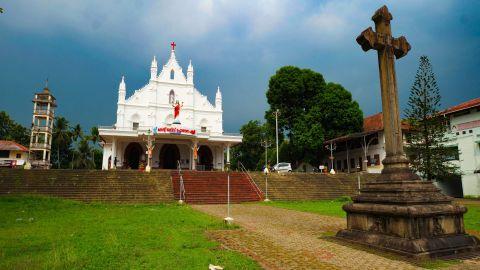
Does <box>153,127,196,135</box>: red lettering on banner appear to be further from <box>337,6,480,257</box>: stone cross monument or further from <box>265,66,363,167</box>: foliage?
<box>337,6,480,257</box>: stone cross monument

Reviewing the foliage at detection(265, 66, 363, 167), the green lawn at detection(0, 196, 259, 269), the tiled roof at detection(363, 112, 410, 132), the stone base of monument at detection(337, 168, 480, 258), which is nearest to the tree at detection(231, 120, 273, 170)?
the foliage at detection(265, 66, 363, 167)

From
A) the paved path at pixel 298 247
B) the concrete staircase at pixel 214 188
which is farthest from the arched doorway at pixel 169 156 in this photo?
the paved path at pixel 298 247

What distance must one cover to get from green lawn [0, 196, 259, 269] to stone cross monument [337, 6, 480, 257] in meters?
2.89

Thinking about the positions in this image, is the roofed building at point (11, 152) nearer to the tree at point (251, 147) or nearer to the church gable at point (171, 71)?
the church gable at point (171, 71)

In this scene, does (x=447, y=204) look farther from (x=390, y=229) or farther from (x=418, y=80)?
(x=418, y=80)

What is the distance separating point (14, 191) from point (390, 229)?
19.8 meters

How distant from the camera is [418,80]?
2252 cm

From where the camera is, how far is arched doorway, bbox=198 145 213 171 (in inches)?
1437

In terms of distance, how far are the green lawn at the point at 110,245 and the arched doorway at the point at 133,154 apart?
77.3 feet

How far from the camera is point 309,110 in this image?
1474 inches

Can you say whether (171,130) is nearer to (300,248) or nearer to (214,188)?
(214,188)

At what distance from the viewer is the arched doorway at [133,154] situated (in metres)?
34.1

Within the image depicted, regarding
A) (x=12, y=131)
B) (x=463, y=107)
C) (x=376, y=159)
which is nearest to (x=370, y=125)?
(x=376, y=159)

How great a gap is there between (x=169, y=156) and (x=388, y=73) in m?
29.6
